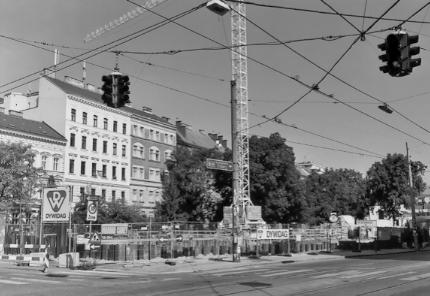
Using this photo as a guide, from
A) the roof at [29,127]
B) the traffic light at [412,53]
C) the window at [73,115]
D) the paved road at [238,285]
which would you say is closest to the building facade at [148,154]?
the window at [73,115]

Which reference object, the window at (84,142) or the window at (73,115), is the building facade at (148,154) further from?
the window at (73,115)

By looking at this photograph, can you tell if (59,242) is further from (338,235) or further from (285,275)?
(338,235)

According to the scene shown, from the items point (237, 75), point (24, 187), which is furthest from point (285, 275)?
point (237, 75)

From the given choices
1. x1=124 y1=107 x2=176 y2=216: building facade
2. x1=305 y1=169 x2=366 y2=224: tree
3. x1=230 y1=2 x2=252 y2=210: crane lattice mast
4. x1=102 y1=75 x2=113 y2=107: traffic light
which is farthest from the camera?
x1=305 y1=169 x2=366 y2=224: tree

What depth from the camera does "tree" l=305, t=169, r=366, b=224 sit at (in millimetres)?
85312

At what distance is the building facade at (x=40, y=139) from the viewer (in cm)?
5959

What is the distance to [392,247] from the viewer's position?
5112cm

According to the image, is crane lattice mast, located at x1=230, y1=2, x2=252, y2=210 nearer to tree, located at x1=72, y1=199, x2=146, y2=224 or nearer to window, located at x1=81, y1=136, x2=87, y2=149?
tree, located at x1=72, y1=199, x2=146, y2=224

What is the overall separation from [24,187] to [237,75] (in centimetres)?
3071

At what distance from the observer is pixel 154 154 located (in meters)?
79.8

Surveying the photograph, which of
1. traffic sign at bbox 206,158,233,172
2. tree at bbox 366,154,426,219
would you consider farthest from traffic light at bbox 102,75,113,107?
tree at bbox 366,154,426,219

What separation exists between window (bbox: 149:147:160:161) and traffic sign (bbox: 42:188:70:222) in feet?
179

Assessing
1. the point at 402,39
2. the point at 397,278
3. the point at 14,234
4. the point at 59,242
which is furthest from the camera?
the point at 14,234

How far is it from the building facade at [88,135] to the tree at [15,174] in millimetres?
16077
